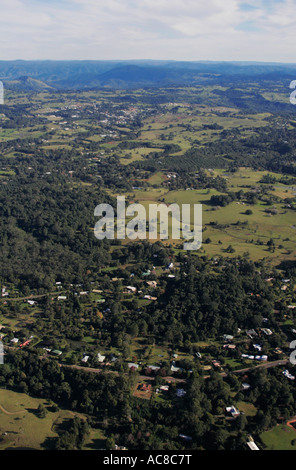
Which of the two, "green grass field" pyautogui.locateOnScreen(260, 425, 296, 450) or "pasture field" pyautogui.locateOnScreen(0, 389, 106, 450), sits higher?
"green grass field" pyautogui.locateOnScreen(260, 425, 296, 450)

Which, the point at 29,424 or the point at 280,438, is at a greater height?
the point at 280,438

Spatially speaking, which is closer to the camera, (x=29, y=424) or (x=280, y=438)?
(x=280, y=438)

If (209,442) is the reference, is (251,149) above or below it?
above

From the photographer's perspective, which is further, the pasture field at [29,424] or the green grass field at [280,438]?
the pasture field at [29,424]

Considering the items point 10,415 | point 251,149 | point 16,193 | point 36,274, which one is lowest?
point 10,415

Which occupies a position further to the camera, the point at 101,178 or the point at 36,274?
the point at 101,178

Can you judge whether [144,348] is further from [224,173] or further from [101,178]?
[224,173]

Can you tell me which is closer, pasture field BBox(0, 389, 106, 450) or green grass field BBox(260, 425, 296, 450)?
green grass field BBox(260, 425, 296, 450)

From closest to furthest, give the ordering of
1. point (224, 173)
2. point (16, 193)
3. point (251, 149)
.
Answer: point (16, 193) → point (224, 173) → point (251, 149)

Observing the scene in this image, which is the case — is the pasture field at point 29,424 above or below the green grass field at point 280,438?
below
